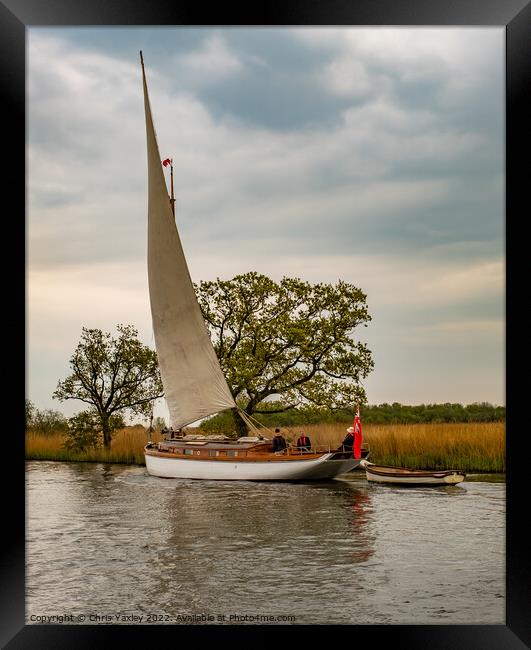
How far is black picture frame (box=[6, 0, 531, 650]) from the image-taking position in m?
5.21

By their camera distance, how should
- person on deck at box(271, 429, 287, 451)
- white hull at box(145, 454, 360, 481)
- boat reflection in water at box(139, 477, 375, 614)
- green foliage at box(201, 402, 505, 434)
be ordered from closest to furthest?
1. boat reflection in water at box(139, 477, 375, 614)
2. white hull at box(145, 454, 360, 481)
3. person on deck at box(271, 429, 287, 451)
4. green foliage at box(201, 402, 505, 434)

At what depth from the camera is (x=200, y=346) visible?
18578mm

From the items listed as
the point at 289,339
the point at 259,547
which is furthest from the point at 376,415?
the point at 259,547

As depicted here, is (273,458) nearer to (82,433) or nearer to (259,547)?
(82,433)

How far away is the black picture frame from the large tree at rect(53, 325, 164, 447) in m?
17.0

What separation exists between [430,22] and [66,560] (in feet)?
22.8

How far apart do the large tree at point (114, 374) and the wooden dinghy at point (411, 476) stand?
25.0ft

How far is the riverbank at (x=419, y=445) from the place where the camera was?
17594mm

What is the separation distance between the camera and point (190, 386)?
18.7 m

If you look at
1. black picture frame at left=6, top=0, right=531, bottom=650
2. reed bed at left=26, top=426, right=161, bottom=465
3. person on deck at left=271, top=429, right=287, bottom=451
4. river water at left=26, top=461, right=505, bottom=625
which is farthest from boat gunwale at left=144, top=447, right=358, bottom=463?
black picture frame at left=6, top=0, right=531, bottom=650

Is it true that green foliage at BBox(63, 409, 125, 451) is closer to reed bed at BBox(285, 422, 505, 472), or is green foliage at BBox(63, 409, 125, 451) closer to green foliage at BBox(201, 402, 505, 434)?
green foliage at BBox(201, 402, 505, 434)

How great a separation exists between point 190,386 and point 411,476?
543 cm
